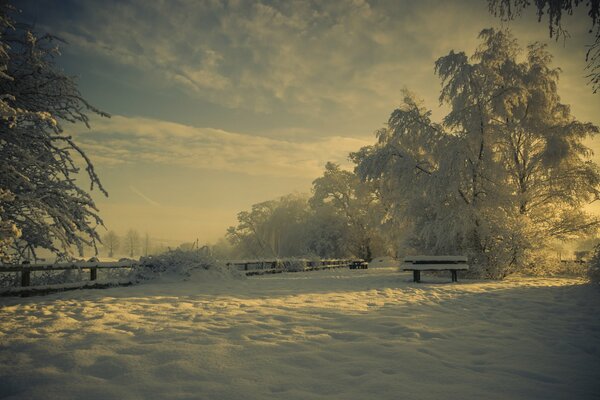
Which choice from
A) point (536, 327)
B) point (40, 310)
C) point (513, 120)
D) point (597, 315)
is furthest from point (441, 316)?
point (513, 120)

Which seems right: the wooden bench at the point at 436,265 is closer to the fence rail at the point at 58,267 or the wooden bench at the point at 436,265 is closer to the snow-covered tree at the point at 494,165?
the snow-covered tree at the point at 494,165

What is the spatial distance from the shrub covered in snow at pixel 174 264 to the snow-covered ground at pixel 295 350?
148 inches

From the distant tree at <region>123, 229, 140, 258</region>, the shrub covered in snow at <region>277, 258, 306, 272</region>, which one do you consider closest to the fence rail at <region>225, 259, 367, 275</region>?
the shrub covered in snow at <region>277, 258, 306, 272</region>

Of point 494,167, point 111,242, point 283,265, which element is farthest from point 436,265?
point 111,242

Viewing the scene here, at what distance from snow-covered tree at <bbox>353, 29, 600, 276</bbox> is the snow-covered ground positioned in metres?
7.26

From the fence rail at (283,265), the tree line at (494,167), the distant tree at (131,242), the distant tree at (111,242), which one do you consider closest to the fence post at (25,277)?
the fence rail at (283,265)

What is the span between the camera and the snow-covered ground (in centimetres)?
282

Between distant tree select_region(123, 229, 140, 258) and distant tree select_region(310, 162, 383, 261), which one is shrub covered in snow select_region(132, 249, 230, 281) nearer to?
distant tree select_region(310, 162, 383, 261)

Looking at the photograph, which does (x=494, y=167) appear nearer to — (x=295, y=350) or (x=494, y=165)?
(x=494, y=165)

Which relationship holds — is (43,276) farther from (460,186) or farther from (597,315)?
(460,186)

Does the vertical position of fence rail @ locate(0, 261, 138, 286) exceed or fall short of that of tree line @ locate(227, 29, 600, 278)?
it falls short

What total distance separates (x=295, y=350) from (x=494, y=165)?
14131 mm

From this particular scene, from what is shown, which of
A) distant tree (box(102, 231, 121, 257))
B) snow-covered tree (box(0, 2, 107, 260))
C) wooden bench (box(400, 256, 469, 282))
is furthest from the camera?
distant tree (box(102, 231, 121, 257))

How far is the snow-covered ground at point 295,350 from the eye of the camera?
2.82 meters
